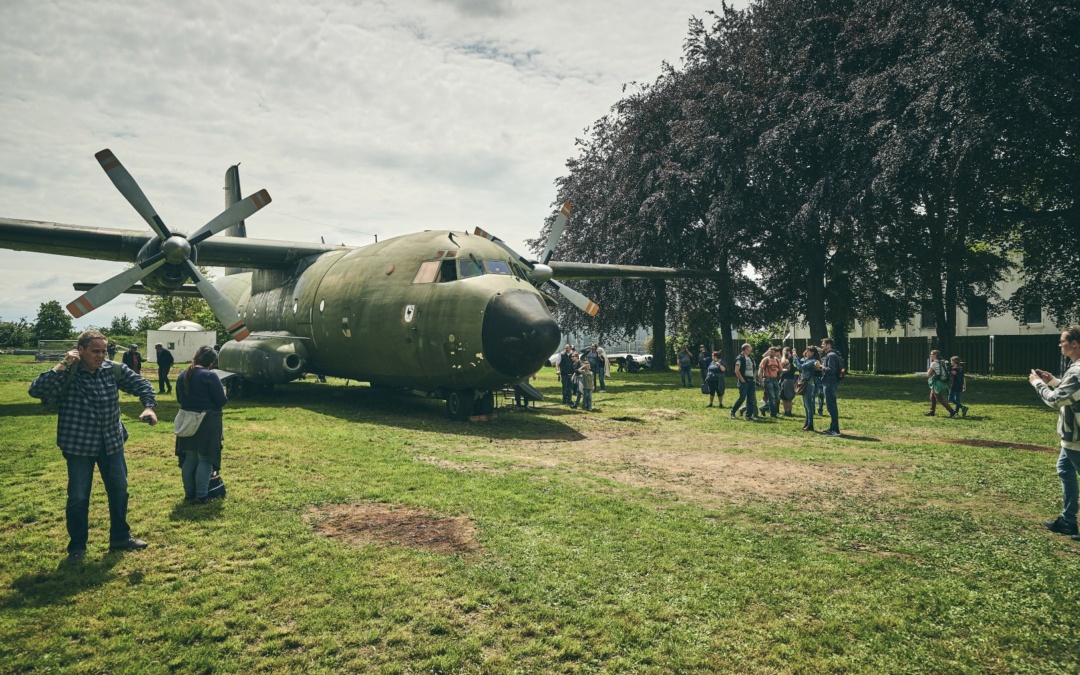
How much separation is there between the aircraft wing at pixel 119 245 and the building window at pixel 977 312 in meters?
35.6

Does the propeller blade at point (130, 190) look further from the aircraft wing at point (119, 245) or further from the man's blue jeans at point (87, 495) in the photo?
the man's blue jeans at point (87, 495)

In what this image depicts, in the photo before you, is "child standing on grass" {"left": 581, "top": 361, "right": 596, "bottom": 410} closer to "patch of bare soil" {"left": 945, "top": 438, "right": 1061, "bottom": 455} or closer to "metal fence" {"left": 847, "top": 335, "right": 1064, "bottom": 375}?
"patch of bare soil" {"left": 945, "top": 438, "right": 1061, "bottom": 455}

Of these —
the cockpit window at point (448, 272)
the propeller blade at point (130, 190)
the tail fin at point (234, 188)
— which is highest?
the tail fin at point (234, 188)

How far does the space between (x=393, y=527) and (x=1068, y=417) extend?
24.5ft

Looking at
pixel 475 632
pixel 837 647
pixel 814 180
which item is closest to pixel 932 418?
pixel 814 180

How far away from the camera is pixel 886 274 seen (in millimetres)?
32375

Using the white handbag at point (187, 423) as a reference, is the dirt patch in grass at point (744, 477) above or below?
below

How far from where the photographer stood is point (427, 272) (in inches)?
597

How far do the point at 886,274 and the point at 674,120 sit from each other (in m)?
13.7

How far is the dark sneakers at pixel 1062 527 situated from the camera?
6.83m

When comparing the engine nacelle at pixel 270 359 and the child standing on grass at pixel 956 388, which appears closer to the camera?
the child standing on grass at pixel 956 388

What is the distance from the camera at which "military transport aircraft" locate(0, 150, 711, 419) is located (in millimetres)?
13891

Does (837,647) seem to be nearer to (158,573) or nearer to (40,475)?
(158,573)

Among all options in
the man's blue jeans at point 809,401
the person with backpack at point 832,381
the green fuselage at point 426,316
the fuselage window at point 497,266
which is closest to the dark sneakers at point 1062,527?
the person with backpack at point 832,381
